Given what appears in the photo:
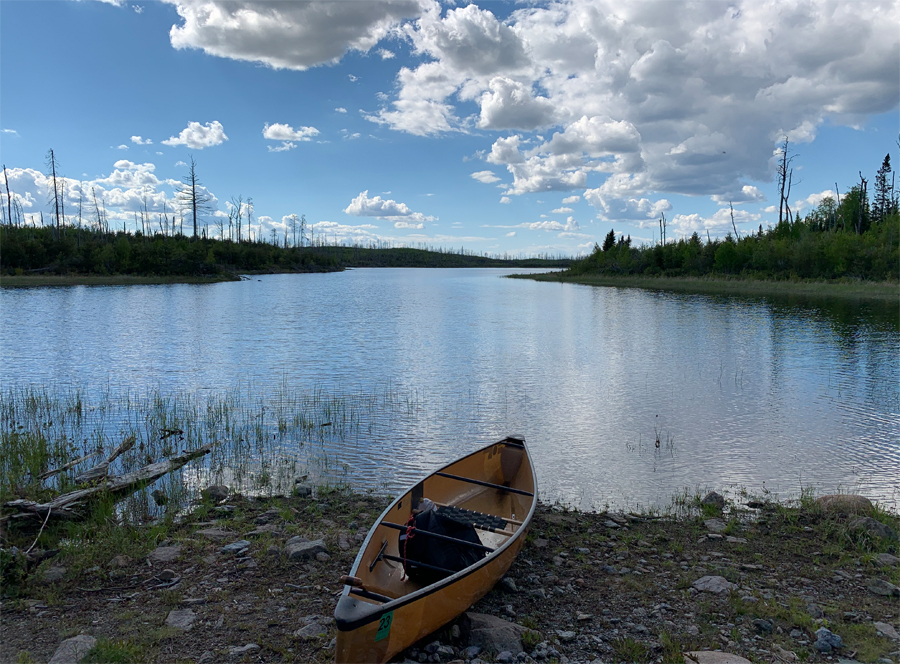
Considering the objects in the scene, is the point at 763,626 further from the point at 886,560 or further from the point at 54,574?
the point at 54,574

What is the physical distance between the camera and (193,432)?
42.0ft

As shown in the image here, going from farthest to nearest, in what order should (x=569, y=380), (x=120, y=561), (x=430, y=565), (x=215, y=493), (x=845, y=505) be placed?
(x=569, y=380), (x=215, y=493), (x=845, y=505), (x=120, y=561), (x=430, y=565)

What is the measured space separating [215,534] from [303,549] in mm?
1425

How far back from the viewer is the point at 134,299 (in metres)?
48.7

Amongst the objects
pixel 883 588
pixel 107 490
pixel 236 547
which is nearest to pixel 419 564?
pixel 236 547

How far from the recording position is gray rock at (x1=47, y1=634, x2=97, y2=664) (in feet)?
15.1

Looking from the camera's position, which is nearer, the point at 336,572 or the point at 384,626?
the point at 384,626

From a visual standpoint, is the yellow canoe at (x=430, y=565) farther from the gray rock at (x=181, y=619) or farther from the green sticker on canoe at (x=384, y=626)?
the gray rock at (x=181, y=619)

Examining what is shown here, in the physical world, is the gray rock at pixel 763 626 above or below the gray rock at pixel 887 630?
below

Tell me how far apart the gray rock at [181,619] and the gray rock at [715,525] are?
665 cm

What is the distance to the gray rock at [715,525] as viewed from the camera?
808 cm

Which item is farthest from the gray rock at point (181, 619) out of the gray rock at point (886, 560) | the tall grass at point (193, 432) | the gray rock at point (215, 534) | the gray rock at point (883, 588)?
the gray rock at point (886, 560)

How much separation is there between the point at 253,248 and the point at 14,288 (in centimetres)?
7011

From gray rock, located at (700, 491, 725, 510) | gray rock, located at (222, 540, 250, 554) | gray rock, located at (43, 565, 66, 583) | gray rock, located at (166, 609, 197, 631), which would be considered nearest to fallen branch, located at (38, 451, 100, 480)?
gray rock, located at (43, 565, 66, 583)
